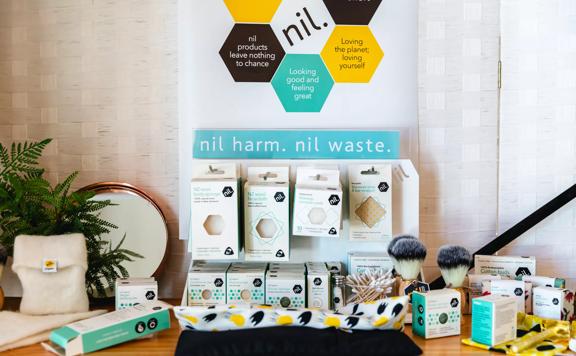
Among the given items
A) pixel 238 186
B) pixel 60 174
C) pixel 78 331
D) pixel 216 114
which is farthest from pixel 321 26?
pixel 78 331

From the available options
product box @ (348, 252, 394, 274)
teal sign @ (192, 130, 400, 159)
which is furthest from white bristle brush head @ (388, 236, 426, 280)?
teal sign @ (192, 130, 400, 159)

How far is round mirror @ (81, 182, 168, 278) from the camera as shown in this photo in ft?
5.88

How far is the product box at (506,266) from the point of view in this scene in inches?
65.9

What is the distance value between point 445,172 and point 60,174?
1.20 metres

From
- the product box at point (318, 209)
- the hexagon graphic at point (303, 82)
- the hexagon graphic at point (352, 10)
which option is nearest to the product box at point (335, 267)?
the product box at point (318, 209)

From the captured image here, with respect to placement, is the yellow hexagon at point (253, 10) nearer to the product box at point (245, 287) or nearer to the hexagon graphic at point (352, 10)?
the hexagon graphic at point (352, 10)

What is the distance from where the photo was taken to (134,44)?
1.82 m

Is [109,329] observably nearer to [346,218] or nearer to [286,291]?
[286,291]

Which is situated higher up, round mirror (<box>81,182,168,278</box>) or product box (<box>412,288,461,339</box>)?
round mirror (<box>81,182,168,278</box>)

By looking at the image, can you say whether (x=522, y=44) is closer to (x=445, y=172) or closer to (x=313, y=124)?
(x=445, y=172)

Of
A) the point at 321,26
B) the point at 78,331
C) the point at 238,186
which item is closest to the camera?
the point at 78,331

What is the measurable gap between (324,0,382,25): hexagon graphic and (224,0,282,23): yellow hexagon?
16cm

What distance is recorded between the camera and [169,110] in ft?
6.01

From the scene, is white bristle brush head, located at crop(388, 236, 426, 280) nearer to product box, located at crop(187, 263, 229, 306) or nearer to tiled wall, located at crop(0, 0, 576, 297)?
tiled wall, located at crop(0, 0, 576, 297)
